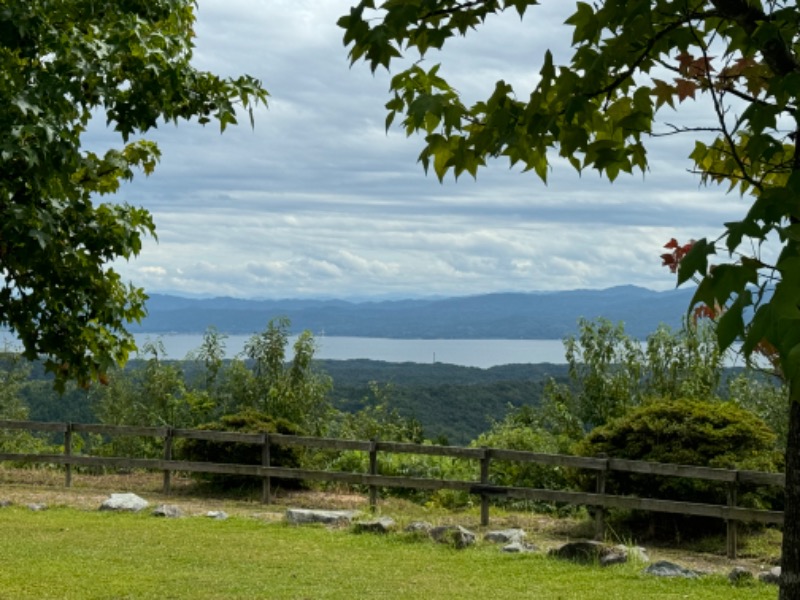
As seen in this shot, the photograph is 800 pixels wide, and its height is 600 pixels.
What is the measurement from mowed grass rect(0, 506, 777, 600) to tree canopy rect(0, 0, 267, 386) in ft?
9.81

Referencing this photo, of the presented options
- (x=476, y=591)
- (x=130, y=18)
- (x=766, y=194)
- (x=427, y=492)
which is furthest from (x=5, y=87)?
(x=427, y=492)

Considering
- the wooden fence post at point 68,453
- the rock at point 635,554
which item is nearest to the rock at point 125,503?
the wooden fence post at point 68,453

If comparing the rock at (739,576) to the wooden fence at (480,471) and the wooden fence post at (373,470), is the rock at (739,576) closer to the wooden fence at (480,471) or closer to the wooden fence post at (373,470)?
the wooden fence at (480,471)

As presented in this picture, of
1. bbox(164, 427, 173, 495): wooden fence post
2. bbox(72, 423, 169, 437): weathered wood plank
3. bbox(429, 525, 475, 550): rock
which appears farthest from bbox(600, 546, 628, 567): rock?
bbox(72, 423, 169, 437): weathered wood plank

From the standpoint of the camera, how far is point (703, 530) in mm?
13812

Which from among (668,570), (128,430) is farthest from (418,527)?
(128,430)

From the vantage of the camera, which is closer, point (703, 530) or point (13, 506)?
point (703, 530)

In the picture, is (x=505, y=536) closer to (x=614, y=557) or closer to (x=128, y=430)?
(x=614, y=557)

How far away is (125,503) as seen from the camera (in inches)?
609

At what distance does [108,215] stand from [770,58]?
542 centimetres

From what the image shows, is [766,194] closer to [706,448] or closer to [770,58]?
[770,58]

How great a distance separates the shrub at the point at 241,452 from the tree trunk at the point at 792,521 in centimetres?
1348

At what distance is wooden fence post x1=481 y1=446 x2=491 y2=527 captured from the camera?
14.5 metres

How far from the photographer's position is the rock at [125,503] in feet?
50.4
